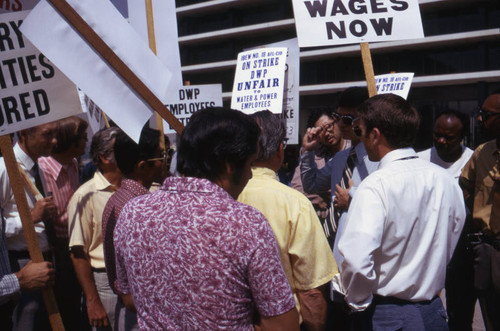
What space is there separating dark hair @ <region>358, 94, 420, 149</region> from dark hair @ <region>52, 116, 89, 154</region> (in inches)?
89.7

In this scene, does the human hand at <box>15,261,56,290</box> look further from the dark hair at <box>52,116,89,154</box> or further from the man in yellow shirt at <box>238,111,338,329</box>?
the dark hair at <box>52,116,89,154</box>

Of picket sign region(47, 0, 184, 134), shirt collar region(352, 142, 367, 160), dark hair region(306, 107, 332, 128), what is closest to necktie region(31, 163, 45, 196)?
picket sign region(47, 0, 184, 134)

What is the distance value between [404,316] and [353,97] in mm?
1567

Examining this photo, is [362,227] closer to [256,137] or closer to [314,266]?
[314,266]

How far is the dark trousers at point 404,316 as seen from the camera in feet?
7.43

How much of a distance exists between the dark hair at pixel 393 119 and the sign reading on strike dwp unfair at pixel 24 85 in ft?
4.76

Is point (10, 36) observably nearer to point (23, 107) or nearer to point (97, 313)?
point (23, 107)

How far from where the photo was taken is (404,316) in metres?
2.28

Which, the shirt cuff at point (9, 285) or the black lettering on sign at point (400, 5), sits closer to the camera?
the shirt cuff at point (9, 285)

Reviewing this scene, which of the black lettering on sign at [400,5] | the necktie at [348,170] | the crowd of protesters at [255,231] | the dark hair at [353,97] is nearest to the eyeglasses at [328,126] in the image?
the crowd of protesters at [255,231]

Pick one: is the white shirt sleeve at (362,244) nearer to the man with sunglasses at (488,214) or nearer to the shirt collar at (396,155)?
the shirt collar at (396,155)

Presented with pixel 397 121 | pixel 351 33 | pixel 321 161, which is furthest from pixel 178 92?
pixel 397 121

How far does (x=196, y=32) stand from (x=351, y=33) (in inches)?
1752

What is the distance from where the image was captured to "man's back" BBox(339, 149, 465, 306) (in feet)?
7.26
